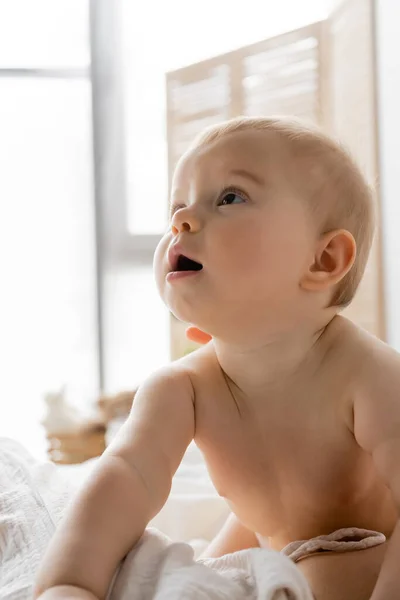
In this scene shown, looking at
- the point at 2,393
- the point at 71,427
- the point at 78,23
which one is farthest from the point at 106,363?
the point at 78,23

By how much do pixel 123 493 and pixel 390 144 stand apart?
5.47ft

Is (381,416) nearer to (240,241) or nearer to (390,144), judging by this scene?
(240,241)

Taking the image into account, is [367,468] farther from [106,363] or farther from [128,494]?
[106,363]

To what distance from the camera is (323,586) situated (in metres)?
0.67

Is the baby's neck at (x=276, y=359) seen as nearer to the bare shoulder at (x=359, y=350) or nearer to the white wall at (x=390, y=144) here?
the bare shoulder at (x=359, y=350)

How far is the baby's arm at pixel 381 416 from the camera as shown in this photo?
67 cm

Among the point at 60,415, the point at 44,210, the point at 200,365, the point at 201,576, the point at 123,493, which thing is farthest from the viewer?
the point at 44,210

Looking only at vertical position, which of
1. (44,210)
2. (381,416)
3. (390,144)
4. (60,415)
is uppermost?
(390,144)

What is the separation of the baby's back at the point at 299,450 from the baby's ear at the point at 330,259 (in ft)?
0.20

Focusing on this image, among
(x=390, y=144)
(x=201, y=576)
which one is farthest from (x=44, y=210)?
(x=201, y=576)

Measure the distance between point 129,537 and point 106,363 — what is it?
257 centimetres

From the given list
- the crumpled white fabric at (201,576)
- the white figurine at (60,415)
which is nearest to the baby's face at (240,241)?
the crumpled white fabric at (201,576)

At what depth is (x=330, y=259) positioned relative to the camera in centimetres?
76

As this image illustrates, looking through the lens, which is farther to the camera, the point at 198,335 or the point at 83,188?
the point at 83,188
